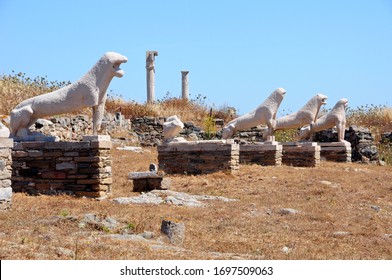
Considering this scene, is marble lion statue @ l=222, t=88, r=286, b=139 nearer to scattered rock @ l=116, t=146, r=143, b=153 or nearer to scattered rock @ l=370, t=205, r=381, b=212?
scattered rock @ l=116, t=146, r=143, b=153

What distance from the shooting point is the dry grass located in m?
6.47

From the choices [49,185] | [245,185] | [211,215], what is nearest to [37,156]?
[49,185]

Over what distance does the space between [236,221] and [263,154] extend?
28.1 ft

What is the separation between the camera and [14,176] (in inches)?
Result: 453

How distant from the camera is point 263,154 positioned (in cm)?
1783

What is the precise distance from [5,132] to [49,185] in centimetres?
270

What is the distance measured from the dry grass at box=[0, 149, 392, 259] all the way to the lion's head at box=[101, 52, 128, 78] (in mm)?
2362

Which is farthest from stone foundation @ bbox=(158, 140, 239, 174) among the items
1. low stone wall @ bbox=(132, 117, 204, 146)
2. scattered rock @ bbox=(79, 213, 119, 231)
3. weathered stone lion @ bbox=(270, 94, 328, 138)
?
low stone wall @ bbox=(132, 117, 204, 146)

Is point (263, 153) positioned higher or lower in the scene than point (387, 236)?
higher

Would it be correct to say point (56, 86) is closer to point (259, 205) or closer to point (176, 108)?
point (176, 108)

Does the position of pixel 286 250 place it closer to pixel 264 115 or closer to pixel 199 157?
pixel 199 157

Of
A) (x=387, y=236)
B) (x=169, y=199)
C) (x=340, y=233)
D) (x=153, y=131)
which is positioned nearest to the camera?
(x=340, y=233)

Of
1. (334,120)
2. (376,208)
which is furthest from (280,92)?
(376,208)

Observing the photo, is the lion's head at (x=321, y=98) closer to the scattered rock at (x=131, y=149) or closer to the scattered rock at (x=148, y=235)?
the scattered rock at (x=131, y=149)
